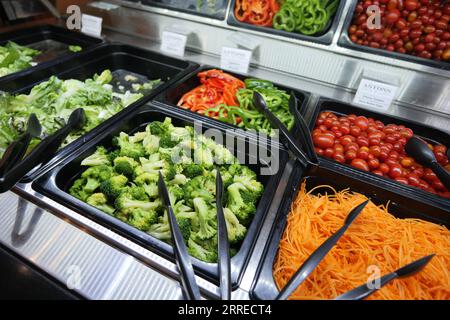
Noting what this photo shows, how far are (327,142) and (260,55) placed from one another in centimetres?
122

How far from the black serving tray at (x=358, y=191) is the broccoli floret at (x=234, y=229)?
0.13 meters

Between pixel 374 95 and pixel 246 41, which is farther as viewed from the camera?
pixel 246 41

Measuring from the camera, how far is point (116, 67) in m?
2.73

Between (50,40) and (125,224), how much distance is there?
276 centimetres

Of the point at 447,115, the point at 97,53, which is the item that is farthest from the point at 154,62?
the point at 447,115

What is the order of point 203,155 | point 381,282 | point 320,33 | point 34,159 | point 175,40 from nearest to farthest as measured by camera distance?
point 381,282 < point 34,159 < point 203,155 < point 320,33 < point 175,40

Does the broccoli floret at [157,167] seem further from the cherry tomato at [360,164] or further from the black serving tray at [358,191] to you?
the cherry tomato at [360,164]

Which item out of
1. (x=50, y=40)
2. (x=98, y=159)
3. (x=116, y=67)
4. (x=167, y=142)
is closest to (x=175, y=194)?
(x=167, y=142)

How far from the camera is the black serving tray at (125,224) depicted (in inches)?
43.1

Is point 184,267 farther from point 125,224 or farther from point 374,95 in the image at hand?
point 374,95

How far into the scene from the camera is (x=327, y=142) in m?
1.68

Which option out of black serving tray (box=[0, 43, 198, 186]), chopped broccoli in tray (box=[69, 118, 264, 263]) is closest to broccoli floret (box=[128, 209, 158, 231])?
chopped broccoli in tray (box=[69, 118, 264, 263])

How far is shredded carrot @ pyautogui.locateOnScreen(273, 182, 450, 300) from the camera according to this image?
3.62ft
